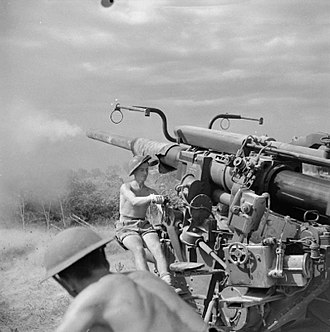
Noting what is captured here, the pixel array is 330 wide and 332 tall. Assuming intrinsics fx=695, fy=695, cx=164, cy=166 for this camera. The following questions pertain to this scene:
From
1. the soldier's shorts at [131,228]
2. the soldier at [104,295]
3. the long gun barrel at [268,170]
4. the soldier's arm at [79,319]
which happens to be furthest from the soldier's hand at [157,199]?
the soldier's arm at [79,319]

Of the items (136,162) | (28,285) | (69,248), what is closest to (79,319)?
(69,248)

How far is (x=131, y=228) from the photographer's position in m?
7.24

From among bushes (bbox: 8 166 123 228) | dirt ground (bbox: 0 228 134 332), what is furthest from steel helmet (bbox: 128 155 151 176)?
bushes (bbox: 8 166 123 228)

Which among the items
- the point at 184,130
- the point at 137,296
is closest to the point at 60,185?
the point at 184,130

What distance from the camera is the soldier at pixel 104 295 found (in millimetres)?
2818

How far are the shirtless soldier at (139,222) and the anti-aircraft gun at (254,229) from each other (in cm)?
20

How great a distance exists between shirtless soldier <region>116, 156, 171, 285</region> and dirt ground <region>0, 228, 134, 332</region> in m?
2.06

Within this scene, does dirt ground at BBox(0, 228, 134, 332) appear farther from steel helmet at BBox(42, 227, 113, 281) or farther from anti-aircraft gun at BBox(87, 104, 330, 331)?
steel helmet at BBox(42, 227, 113, 281)

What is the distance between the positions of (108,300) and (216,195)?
4.22m

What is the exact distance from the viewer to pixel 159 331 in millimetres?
2885

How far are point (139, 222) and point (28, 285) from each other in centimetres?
461

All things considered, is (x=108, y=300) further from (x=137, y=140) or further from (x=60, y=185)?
(x=60, y=185)

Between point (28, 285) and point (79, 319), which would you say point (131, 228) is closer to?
point (79, 319)

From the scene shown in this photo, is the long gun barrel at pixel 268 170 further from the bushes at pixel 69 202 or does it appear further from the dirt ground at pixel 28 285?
the bushes at pixel 69 202
